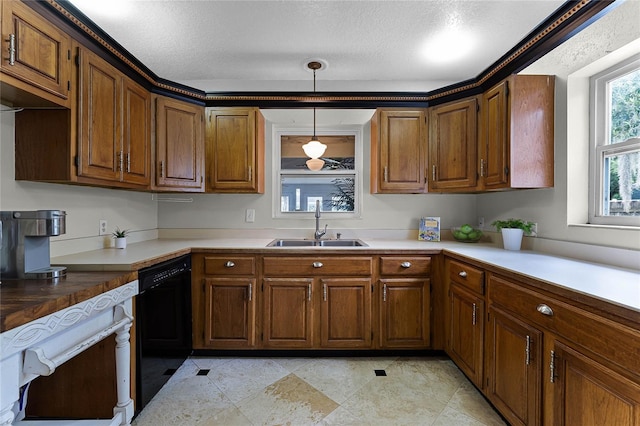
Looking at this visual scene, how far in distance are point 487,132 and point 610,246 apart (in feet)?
3.55

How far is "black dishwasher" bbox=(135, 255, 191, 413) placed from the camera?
1.73m

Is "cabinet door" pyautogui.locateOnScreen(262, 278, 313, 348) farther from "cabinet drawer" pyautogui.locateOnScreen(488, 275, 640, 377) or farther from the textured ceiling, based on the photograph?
the textured ceiling

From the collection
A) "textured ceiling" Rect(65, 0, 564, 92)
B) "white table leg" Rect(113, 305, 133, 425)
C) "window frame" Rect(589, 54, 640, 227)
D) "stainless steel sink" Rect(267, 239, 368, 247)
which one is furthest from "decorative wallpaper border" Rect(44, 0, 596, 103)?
"white table leg" Rect(113, 305, 133, 425)

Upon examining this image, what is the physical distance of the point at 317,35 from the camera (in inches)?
73.6

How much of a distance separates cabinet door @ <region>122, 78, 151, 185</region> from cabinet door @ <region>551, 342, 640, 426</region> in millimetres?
2644

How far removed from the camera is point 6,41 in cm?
127

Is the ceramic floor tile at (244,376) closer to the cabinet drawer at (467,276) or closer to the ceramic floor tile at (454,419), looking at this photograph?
the ceramic floor tile at (454,419)

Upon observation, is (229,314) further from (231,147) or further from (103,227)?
(231,147)

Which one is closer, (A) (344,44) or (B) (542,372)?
(B) (542,372)

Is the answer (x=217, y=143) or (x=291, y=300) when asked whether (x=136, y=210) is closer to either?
(x=217, y=143)

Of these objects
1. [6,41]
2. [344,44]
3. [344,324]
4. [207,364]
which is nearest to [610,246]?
[344,324]

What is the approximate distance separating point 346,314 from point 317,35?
2.00 metres

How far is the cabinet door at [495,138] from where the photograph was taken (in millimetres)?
2104

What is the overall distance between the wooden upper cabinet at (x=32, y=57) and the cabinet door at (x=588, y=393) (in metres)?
2.60
